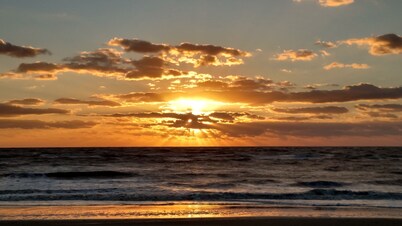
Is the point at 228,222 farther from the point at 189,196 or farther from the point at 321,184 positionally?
the point at 321,184

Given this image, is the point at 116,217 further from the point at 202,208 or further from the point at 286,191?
the point at 286,191

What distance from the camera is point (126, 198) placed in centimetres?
2409

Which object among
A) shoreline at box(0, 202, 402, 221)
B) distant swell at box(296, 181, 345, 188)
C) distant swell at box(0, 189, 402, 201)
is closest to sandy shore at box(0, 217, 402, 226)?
shoreline at box(0, 202, 402, 221)

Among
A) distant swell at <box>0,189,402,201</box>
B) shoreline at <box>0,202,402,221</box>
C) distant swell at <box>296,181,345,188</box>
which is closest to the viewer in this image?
shoreline at <box>0,202,402,221</box>

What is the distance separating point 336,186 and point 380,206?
11102mm

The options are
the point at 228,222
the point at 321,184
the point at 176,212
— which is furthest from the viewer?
the point at 321,184

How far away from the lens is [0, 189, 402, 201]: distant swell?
23.8m

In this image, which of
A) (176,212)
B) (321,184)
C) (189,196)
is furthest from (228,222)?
(321,184)

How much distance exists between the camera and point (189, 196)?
25031 millimetres

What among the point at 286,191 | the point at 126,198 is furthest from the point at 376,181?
the point at 126,198

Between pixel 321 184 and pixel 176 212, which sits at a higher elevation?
pixel 176 212

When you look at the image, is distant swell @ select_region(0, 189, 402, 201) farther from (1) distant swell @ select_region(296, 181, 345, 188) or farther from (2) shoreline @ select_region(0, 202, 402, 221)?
(1) distant swell @ select_region(296, 181, 345, 188)

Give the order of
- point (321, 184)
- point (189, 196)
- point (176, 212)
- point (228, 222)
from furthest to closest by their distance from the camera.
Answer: point (321, 184) → point (189, 196) → point (176, 212) → point (228, 222)

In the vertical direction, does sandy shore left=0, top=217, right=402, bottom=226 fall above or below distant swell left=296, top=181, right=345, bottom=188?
above
